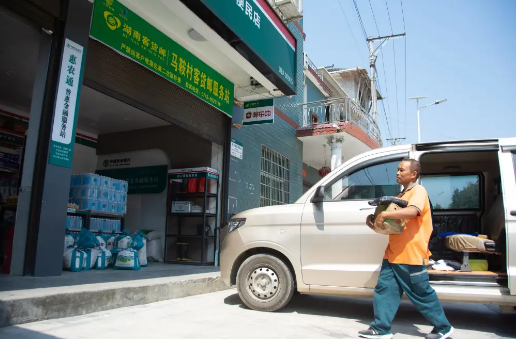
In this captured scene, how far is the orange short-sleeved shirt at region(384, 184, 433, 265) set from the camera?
357 cm

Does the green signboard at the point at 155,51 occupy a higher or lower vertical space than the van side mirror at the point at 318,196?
higher

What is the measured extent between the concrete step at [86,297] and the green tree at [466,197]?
3.85 m

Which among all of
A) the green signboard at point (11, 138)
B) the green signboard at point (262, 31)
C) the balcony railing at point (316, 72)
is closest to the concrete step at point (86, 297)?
the green signboard at point (262, 31)

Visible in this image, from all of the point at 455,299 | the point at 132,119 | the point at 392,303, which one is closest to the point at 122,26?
the point at 132,119

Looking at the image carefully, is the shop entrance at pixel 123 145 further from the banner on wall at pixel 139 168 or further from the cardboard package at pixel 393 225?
the cardboard package at pixel 393 225

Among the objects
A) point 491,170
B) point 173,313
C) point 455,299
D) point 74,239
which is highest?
point 491,170

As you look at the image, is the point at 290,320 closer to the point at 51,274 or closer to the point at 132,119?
the point at 51,274

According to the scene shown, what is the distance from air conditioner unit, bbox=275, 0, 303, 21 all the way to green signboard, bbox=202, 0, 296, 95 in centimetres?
266

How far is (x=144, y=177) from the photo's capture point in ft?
32.4

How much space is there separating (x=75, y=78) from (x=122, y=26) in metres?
1.29

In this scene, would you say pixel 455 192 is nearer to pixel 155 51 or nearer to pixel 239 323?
pixel 239 323

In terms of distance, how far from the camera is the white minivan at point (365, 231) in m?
4.15

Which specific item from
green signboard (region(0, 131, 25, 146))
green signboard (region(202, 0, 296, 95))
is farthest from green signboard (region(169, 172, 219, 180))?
green signboard (region(0, 131, 25, 146))

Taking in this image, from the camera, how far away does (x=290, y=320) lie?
4.45m
